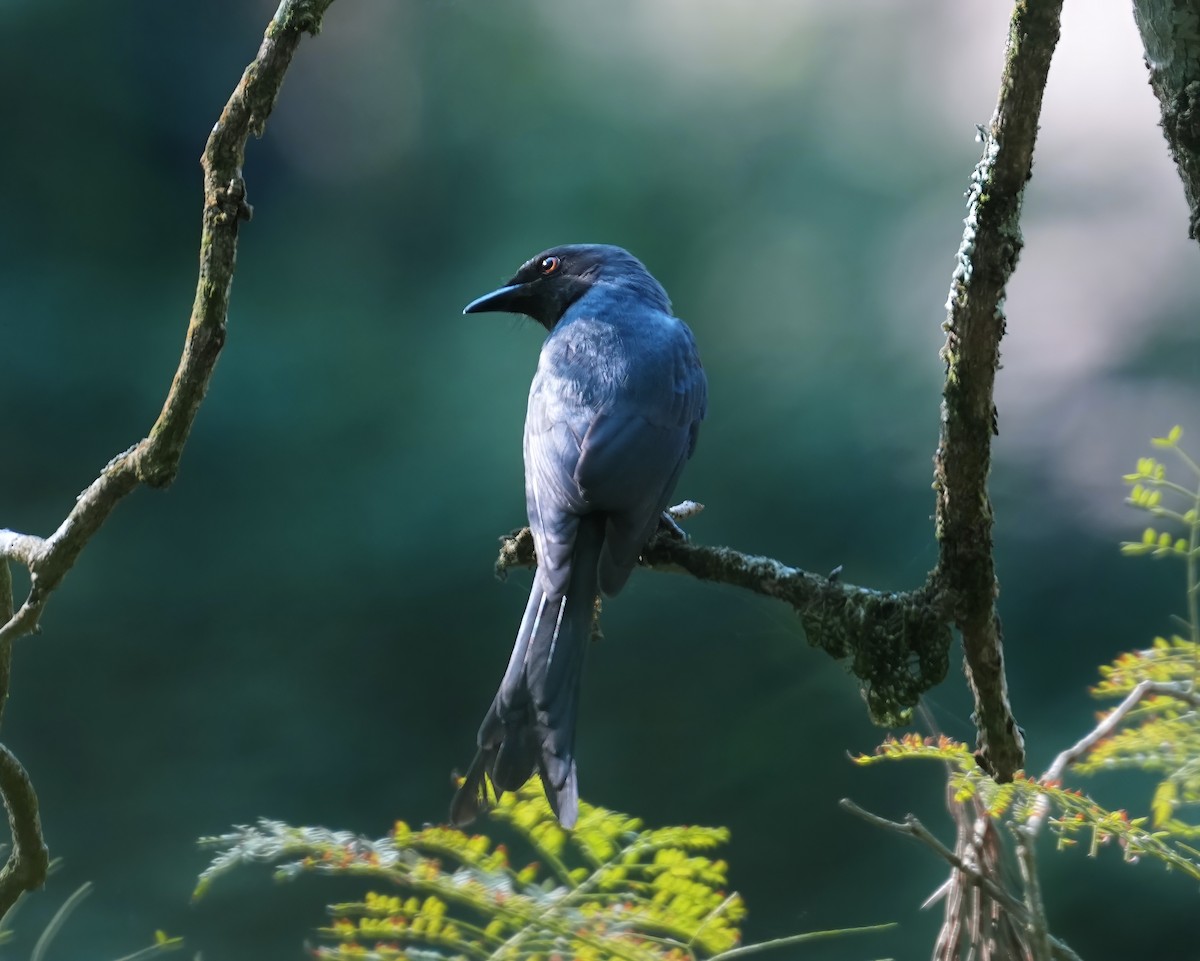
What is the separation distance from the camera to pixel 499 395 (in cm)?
359

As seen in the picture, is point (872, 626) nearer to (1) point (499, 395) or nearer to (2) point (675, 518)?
(2) point (675, 518)

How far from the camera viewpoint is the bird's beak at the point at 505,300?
2.82 m

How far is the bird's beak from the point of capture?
282cm

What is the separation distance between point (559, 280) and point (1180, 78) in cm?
172

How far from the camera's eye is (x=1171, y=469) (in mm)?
3299

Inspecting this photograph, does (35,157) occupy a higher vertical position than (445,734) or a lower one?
higher

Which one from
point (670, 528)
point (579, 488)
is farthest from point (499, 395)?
point (579, 488)

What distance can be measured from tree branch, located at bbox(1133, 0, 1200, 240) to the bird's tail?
102 centimetres

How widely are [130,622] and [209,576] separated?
26 centimetres

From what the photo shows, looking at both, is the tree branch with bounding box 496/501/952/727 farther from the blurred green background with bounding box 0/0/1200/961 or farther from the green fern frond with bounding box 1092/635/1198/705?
the blurred green background with bounding box 0/0/1200/961

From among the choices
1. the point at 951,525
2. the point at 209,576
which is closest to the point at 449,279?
the point at 209,576

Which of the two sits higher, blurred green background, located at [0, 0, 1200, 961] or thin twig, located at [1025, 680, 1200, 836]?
blurred green background, located at [0, 0, 1200, 961]

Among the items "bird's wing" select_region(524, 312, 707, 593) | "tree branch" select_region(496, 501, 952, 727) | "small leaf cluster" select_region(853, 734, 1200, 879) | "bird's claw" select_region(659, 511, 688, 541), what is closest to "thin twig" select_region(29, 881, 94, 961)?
"bird's wing" select_region(524, 312, 707, 593)

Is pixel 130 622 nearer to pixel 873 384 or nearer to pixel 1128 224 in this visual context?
pixel 873 384
